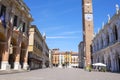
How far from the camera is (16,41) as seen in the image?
30.7 meters

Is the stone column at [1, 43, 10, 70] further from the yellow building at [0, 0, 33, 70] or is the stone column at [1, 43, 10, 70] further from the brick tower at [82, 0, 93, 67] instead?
the brick tower at [82, 0, 93, 67]

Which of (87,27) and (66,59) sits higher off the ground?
(87,27)

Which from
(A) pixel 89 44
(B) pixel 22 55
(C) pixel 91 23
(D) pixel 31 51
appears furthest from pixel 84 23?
(B) pixel 22 55

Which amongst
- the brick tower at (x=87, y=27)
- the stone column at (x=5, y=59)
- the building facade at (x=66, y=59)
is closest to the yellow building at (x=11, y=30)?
the stone column at (x=5, y=59)

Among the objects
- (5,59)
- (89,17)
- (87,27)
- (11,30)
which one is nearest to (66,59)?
(87,27)

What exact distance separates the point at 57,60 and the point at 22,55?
11062cm

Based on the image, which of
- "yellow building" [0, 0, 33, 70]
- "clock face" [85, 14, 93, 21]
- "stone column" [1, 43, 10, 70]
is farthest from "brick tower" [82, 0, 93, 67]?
"stone column" [1, 43, 10, 70]

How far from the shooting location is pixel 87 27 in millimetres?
77188

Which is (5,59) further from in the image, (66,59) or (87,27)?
(66,59)

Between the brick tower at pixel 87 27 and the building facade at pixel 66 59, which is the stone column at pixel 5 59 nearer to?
the brick tower at pixel 87 27

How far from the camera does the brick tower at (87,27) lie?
247 ft

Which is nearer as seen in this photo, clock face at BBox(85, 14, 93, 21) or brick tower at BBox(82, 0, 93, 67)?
brick tower at BBox(82, 0, 93, 67)

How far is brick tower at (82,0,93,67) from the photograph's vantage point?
75.4 metres

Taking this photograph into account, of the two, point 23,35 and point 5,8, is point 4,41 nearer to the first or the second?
point 5,8
